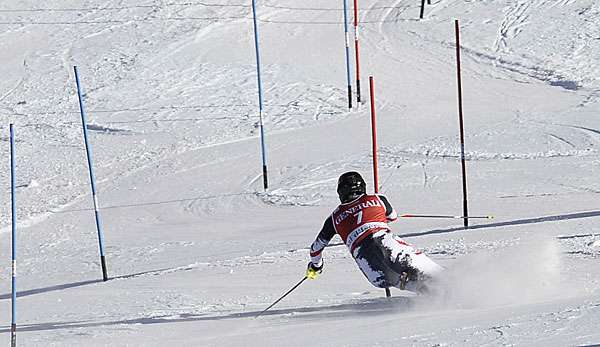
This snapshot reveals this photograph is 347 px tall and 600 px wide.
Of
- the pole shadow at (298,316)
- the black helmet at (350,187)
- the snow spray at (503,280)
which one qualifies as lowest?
the pole shadow at (298,316)

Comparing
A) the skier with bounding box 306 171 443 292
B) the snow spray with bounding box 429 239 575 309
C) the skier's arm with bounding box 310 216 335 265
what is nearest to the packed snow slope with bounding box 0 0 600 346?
the snow spray with bounding box 429 239 575 309

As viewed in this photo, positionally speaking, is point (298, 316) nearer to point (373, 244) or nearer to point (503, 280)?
point (373, 244)

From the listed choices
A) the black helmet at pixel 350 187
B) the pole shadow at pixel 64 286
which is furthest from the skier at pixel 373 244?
the pole shadow at pixel 64 286

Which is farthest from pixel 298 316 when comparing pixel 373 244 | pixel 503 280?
pixel 503 280

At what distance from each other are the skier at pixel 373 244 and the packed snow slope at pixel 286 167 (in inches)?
7.9

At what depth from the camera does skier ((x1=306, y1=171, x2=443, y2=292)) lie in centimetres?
817

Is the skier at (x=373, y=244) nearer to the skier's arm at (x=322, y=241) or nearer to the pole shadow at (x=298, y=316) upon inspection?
the skier's arm at (x=322, y=241)

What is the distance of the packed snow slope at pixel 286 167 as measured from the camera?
826cm

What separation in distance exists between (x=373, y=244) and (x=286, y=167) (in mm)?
7595

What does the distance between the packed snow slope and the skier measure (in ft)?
0.66

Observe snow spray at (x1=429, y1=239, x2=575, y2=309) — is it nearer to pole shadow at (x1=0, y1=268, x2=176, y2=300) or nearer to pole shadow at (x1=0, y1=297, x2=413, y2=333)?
pole shadow at (x1=0, y1=297, x2=413, y2=333)

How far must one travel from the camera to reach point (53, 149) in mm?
18219

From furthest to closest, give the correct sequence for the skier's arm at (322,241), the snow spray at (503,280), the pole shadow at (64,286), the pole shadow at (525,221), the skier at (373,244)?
the pole shadow at (64,286), the pole shadow at (525,221), the skier's arm at (322,241), the skier at (373,244), the snow spray at (503,280)

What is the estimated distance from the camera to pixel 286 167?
52.0 ft
